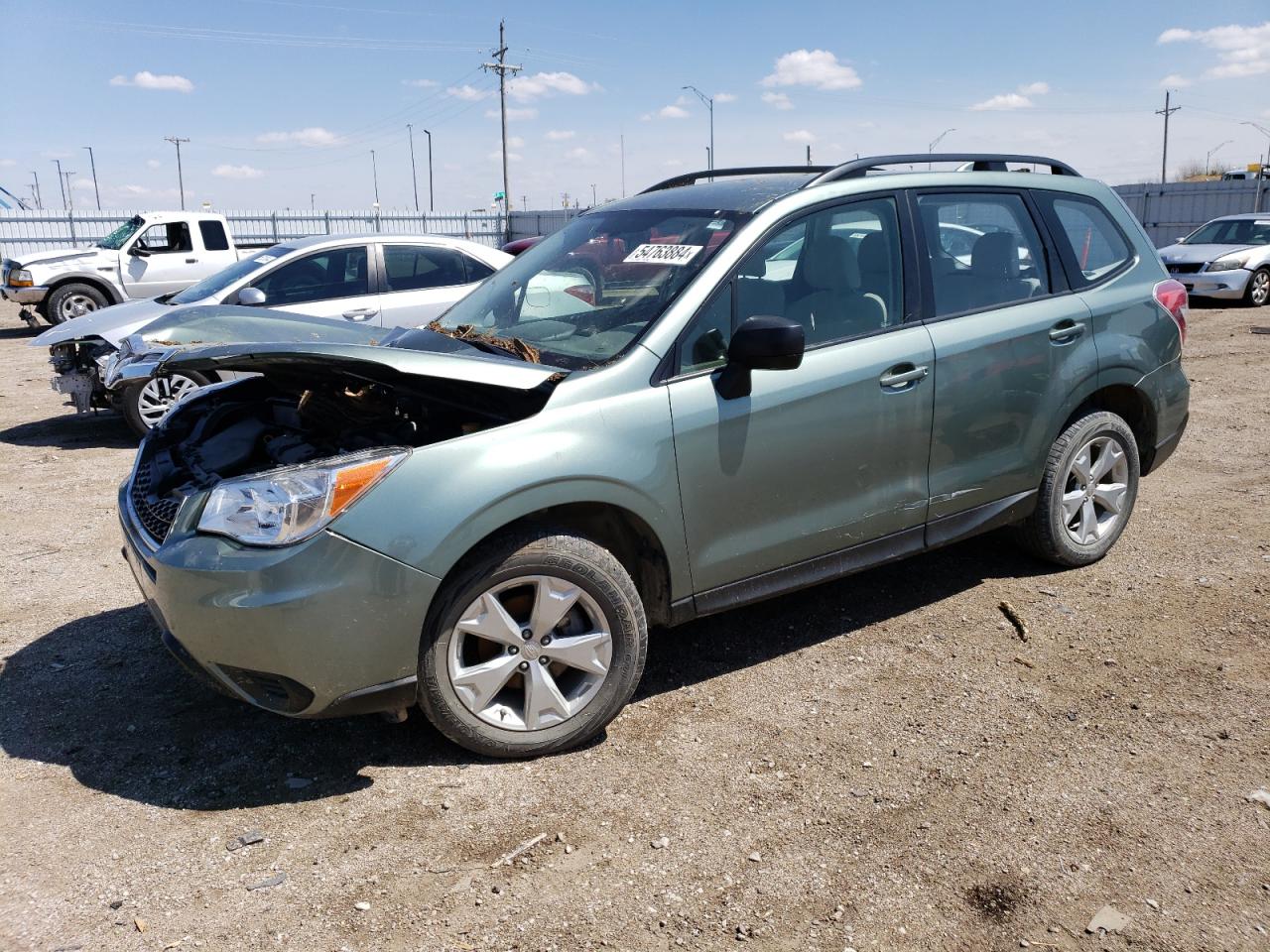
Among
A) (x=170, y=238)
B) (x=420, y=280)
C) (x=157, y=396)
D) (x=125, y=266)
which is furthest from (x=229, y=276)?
(x=170, y=238)

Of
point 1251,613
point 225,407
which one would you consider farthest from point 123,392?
point 1251,613

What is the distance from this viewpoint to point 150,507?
364 cm

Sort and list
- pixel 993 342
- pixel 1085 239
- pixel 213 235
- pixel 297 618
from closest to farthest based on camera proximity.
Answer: pixel 297 618 < pixel 993 342 < pixel 1085 239 < pixel 213 235

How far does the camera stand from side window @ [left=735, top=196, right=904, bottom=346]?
3816 millimetres

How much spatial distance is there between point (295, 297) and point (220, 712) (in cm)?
561

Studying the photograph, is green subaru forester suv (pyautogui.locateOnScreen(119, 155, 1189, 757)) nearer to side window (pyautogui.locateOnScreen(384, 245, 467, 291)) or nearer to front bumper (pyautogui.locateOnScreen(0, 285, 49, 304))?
side window (pyautogui.locateOnScreen(384, 245, 467, 291))

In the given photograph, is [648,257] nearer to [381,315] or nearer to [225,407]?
[225,407]

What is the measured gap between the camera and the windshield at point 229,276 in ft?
28.8

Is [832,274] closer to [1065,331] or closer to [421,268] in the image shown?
[1065,331]

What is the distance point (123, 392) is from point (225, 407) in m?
5.08

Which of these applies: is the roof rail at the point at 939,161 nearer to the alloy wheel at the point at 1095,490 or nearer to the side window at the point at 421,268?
the alloy wheel at the point at 1095,490

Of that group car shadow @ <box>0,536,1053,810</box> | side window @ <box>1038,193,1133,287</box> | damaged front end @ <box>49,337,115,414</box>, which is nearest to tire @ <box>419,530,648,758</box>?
car shadow @ <box>0,536,1053,810</box>

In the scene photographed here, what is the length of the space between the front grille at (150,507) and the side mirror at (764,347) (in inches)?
76.5

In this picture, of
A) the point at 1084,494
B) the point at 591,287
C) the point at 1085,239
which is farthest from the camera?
the point at 1084,494
